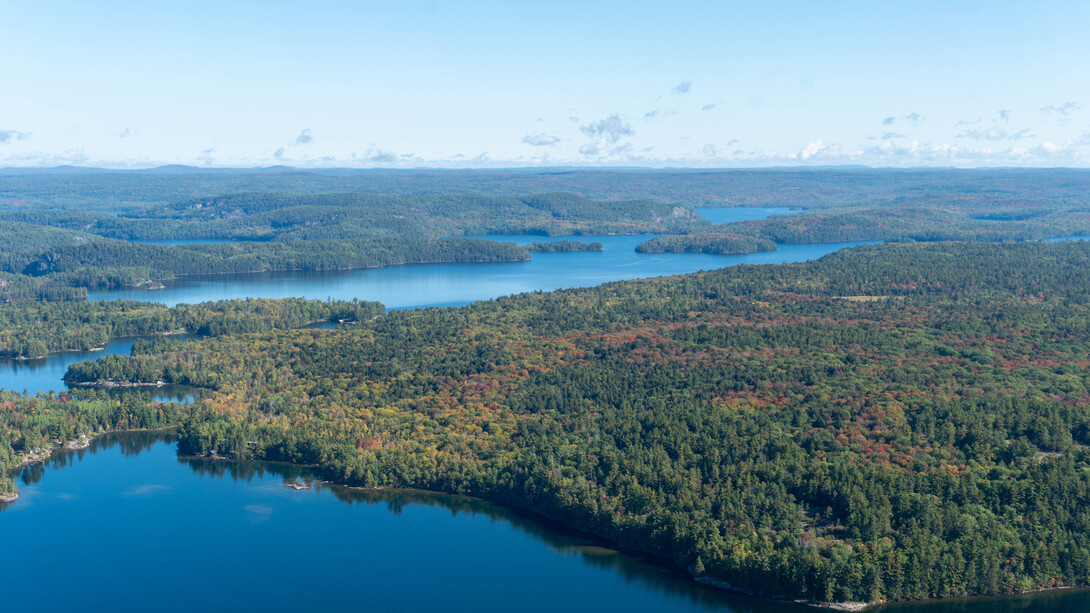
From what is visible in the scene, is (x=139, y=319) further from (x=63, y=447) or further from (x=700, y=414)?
(x=700, y=414)

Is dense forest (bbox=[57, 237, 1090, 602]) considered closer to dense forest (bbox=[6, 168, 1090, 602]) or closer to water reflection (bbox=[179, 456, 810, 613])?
dense forest (bbox=[6, 168, 1090, 602])

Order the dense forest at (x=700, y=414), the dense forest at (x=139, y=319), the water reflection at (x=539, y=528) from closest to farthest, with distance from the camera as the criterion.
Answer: the water reflection at (x=539, y=528) → the dense forest at (x=700, y=414) → the dense forest at (x=139, y=319)

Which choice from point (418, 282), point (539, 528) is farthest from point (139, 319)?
point (539, 528)

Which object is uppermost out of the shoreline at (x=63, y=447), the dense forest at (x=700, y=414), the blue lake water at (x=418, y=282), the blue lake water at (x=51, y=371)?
the dense forest at (x=700, y=414)

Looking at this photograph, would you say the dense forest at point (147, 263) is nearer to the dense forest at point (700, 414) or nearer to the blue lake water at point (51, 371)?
the dense forest at point (700, 414)

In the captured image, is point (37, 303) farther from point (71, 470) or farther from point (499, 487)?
point (499, 487)

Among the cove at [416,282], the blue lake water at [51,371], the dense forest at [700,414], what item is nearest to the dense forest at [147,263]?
the cove at [416,282]

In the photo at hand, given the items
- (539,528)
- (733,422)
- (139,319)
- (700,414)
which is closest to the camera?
(539,528)

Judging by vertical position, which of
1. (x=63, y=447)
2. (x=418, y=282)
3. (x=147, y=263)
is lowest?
(x=418, y=282)

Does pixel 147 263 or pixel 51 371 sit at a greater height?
pixel 51 371

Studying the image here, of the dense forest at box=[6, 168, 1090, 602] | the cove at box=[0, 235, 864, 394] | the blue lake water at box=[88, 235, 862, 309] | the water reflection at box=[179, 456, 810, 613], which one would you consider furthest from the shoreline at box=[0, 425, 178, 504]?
the blue lake water at box=[88, 235, 862, 309]
